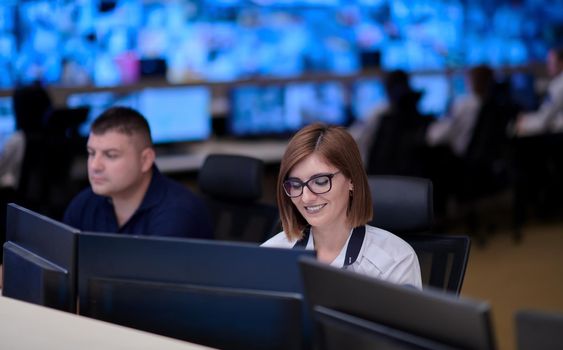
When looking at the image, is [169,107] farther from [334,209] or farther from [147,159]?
[334,209]

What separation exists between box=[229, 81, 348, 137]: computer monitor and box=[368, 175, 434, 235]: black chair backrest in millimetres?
3709

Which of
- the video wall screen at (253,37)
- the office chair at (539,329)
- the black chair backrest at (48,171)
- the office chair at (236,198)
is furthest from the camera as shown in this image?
the video wall screen at (253,37)

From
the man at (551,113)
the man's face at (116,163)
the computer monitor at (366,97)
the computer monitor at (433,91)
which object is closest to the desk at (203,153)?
the computer monitor at (366,97)

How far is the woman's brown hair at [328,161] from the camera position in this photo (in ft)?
7.72

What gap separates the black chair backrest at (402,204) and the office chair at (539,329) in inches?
57.5

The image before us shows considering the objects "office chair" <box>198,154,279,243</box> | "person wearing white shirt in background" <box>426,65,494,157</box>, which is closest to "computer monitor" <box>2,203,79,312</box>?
"office chair" <box>198,154,279,243</box>

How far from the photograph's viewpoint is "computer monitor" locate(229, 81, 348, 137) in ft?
21.4

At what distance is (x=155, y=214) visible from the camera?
3.08m

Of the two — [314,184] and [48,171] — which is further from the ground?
[314,184]

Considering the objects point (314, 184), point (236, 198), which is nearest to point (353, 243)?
point (314, 184)

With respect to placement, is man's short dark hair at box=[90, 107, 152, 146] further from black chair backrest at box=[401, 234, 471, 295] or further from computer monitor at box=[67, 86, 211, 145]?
computer monitor at box=[67, 86, 211, 145]

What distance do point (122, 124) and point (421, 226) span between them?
1.06m

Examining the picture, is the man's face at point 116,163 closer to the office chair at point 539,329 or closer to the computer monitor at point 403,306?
the computer monitor at point 403,306

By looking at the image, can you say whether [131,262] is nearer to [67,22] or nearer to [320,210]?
[320,210]
